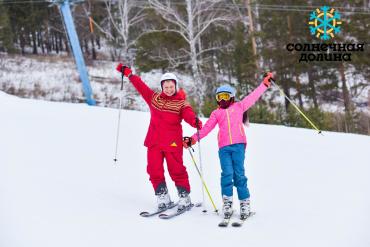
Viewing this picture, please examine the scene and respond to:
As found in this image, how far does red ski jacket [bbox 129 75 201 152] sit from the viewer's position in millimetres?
4707

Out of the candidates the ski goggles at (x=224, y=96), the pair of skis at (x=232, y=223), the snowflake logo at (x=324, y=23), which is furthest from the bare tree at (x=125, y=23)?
the pair of skis at (x=232, y=223)

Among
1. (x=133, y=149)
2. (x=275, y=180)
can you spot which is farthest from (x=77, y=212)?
(x=133, y=149)

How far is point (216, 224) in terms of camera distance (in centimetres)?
445

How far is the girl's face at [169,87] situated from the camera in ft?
15.5

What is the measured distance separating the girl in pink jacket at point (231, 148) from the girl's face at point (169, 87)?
47 centimetres

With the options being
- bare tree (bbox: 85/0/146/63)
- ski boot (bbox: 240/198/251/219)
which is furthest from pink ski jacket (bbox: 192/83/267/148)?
bare tree (bbox: 85/0/146/63)

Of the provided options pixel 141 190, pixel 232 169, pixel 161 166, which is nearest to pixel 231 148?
pixel 232 169

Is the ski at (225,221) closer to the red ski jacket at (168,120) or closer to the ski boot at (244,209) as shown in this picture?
the ski boot at (244,209)

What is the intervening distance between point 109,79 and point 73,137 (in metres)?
21.9

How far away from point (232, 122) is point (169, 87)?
744mm

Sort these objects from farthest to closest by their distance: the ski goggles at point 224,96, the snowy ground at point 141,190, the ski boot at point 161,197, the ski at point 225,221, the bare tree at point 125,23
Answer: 1. the bare tree at point 125,23
2. the ski boot at point 161,197
3. the ski goggles at point 224,96
4. the ski at point 225,221
5. the snowy ground at point 141,190

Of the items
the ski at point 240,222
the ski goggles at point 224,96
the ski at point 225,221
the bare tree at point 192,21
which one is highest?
the bare tree at point 192,21

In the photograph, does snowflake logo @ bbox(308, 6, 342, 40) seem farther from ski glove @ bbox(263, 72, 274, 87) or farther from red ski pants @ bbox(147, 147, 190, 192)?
red ski pants @ bbox(147, 147, 190, 192)

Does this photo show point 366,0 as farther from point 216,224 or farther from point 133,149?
point 216,224
